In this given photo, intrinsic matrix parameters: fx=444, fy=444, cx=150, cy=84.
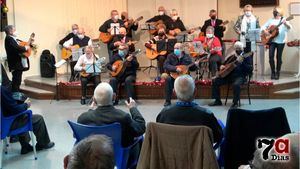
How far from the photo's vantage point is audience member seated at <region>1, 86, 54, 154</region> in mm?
4996

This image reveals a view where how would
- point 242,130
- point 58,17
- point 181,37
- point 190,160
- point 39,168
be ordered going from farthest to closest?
point 58,17 → point 181,37 → point 39,168 → point 242,130 → point 190,160

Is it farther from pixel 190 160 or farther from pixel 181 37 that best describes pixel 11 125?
pixel 181 37

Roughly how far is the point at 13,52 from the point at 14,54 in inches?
2.0

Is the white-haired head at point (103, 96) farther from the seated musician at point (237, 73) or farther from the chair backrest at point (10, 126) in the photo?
the seated musician at point (237, 73)

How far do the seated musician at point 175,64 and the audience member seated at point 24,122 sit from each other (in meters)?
3.06

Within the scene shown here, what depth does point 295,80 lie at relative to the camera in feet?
30.1

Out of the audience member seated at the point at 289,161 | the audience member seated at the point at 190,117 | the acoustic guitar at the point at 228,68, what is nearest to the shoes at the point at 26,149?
the audience member seated at the point at 190,117

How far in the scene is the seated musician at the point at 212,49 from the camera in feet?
29.8

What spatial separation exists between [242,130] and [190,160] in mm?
597

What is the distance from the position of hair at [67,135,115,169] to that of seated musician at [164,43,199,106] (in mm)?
6318

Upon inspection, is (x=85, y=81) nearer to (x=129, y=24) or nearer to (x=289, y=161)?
(x=129, y=24)

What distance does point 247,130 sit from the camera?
143 inches

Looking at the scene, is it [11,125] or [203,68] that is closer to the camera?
[11,125]

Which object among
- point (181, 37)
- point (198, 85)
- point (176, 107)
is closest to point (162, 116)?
point (176, 107)
